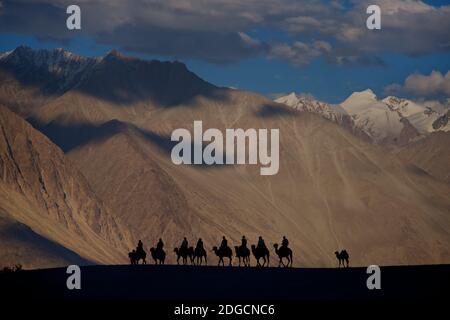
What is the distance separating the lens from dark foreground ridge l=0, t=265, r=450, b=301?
128 ft

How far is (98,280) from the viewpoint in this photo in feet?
150

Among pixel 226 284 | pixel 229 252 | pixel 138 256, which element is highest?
pixel 138 256

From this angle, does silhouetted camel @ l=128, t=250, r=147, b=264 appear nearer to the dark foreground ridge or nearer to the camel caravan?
the camel caravan

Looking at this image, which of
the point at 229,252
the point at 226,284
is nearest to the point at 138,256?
the point at 229,252

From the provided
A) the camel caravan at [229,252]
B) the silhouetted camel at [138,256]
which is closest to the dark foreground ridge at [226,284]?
the camel caravan at [229,252]

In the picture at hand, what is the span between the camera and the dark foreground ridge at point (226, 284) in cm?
3916

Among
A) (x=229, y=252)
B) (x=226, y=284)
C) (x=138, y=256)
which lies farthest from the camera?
(x=138, y=256)

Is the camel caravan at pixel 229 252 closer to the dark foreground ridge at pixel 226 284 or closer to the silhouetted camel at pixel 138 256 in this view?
the silhouetted camel at pixel 138 256

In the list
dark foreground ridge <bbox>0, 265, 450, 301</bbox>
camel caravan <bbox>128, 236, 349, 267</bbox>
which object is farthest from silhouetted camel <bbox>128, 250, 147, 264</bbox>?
dark foreground ridge <bbox>0, 265, 450, 301</bbox>

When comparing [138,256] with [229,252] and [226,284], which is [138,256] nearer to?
[229,252]

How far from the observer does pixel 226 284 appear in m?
43.7
